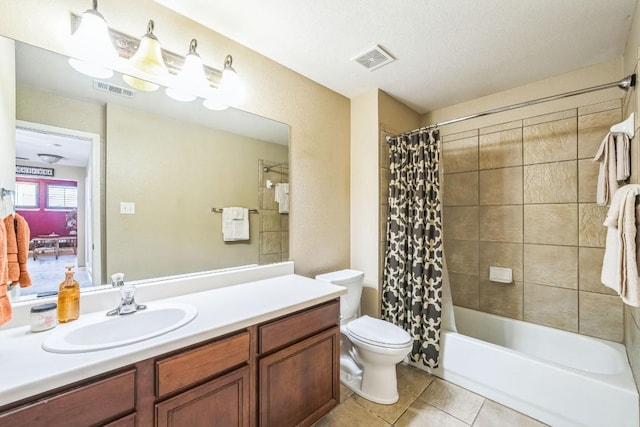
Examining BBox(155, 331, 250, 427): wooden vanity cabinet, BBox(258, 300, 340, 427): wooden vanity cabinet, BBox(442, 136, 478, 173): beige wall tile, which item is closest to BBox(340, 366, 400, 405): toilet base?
BBox(258, 300, 340, 427): wooden vanity cabinet

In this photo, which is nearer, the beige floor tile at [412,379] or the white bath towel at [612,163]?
the white bath towel at [612,163]

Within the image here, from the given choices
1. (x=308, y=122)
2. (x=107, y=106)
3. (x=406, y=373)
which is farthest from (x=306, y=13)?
(x=406, y=373)

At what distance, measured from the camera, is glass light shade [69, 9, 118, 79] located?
3.76 feet

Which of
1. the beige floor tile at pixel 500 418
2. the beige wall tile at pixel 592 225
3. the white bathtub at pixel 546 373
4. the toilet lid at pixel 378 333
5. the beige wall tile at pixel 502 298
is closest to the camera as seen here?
the white bathtub at pixel 546 373

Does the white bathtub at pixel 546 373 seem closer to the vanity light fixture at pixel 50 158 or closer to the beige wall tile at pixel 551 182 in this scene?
the beige wall tile at pixel 551 182

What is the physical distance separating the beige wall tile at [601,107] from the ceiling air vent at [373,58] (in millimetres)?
1495

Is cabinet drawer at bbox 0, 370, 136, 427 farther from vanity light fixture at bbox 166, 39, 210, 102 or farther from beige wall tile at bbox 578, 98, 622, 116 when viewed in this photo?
beige wall tile at bbox 578, 98, 622, 116

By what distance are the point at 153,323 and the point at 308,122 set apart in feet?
5.49

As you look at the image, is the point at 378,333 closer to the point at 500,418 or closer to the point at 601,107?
the point at 500,418

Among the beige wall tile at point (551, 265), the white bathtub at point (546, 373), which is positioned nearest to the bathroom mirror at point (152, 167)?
the white bathtub at point (546, 373)

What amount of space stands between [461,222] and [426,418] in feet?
5.51

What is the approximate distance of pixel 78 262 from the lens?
48.3 inches

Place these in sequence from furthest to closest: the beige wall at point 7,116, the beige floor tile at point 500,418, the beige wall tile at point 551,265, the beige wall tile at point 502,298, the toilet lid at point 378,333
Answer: the beige wall tile at point 502,298 → the beige wall tile at point 551,265 → the toilet lid at point 378,333 → the beige floor tile at point 500,418 → the beige wall at point 7,116

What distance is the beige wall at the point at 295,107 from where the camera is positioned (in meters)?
1.15
